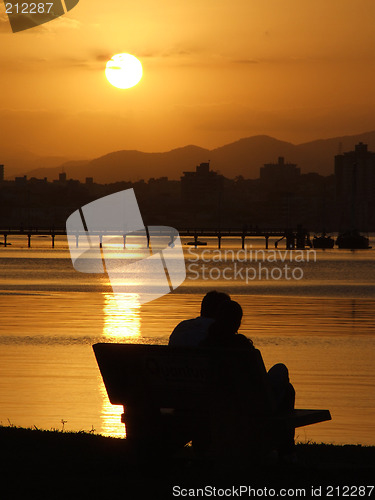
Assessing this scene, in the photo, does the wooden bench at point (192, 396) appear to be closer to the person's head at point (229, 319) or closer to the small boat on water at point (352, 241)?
the person's head at point (229, 319)

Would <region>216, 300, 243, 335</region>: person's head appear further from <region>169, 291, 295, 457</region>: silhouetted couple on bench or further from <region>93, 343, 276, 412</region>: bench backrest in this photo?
<region>93, 343, 276, 412</region>: bench backrest

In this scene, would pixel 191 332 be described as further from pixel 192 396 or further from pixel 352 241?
pixel 352 241

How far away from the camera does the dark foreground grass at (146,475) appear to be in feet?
23.6

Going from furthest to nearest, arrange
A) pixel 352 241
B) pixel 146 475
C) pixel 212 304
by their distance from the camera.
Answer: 1. pixel 352 241
2. pixel 212 304
3. pixel 146 475

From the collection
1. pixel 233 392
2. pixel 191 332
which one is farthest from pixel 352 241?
pixel 233 392

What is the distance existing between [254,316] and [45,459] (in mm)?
23033

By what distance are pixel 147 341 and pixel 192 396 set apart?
1549 centimetres

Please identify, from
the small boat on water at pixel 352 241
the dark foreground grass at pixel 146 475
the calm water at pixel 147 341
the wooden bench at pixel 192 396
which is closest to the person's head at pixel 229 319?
the wooden bench at pixel 192 396

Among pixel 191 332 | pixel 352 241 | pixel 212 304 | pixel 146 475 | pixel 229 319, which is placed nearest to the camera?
pixel 229 319

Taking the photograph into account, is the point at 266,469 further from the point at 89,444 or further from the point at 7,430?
the point at 7,430

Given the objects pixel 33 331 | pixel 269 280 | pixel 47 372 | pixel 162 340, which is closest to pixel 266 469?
pixel 47 372

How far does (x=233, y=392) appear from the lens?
293 inches

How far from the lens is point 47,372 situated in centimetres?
1733

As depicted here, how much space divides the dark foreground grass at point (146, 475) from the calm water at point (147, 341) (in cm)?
349
